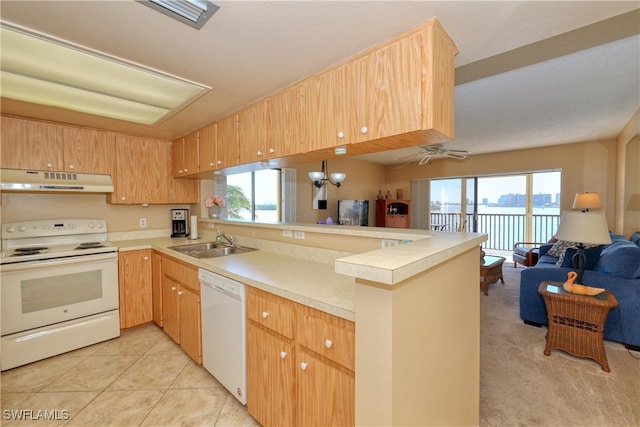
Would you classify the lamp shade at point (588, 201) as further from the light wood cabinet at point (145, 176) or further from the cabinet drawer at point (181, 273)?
the light wood cabinet at point (145, 176)

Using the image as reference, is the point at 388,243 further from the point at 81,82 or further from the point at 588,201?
the point at 588,201

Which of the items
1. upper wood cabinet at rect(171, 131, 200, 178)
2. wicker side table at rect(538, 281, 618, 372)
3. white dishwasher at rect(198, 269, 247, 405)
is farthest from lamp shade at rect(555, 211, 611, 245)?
upper wood cabinet at rect(171, 131, 200, 178)

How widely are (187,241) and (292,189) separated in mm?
2468

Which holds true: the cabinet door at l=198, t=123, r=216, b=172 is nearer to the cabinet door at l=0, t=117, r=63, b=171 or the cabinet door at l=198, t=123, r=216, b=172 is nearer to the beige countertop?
the beige countertop

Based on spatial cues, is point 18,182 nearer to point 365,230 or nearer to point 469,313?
point 365,230

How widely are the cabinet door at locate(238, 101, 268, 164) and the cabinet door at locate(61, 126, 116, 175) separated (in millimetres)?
1775

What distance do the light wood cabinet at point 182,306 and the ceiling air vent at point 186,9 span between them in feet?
5.61

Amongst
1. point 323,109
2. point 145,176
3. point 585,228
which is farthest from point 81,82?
point 585,228

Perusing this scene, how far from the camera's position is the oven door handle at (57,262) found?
2.27 meters

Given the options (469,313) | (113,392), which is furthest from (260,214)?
(469,313)

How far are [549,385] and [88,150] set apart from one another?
15.8ft

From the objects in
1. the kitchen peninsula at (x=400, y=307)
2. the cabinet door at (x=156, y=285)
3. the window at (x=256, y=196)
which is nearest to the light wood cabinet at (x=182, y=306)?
the cabinet door at (x=156, y=285)

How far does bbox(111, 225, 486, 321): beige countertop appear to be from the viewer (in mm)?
950

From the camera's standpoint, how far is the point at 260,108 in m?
2.23
